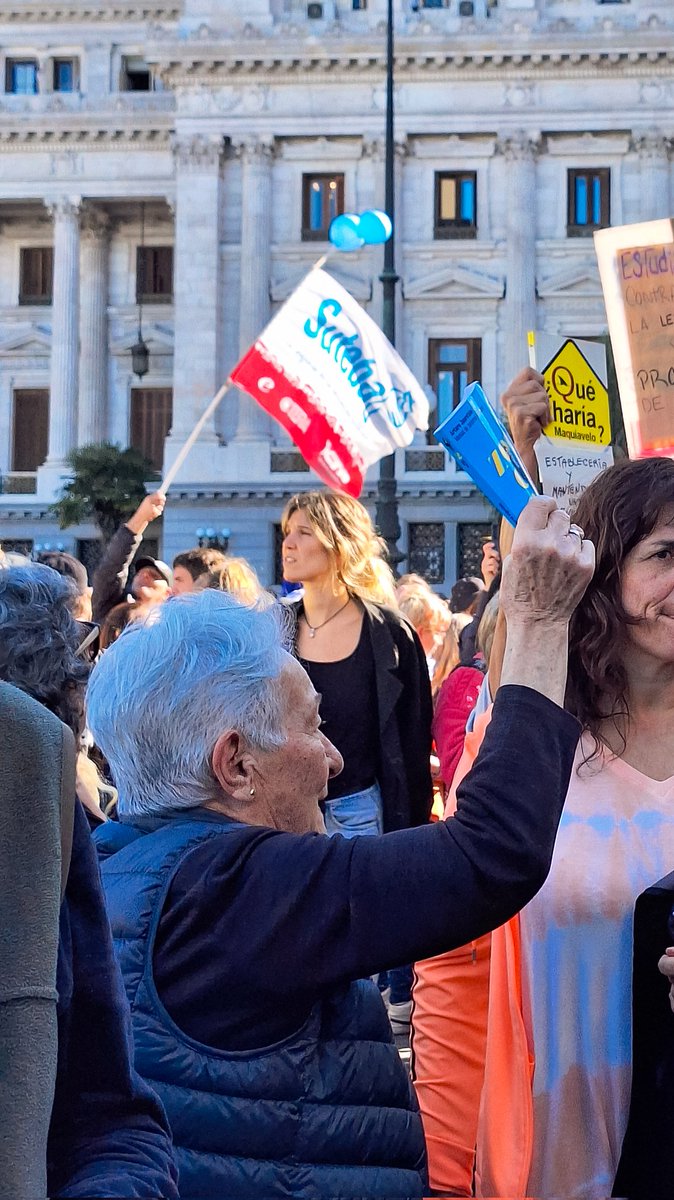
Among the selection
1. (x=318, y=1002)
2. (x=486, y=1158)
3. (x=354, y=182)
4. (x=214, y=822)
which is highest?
(x=354, y=182)

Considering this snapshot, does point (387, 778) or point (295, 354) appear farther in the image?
point (295, 354)

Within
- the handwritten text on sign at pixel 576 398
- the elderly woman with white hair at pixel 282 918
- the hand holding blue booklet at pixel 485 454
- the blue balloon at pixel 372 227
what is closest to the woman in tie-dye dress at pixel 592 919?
the hand holding blue booklet at pixel 485 454

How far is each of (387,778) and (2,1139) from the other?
3.60m

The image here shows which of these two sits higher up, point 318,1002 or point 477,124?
point 477,124

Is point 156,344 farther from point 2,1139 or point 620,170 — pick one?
point 2,1139

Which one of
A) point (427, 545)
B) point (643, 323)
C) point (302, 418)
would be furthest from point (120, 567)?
point (427, 545)

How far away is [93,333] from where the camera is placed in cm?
3853

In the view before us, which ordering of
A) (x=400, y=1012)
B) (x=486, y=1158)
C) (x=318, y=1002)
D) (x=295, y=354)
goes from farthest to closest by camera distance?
1. (x=295, y=354)
2. (x=400, y=1012)
3. (x=486, y=1158)
4. (x=318, y=1002)

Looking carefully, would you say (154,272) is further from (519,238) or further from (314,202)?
(519,238)

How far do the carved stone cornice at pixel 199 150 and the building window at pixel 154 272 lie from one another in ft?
15.5

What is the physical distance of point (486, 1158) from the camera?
2238 mm

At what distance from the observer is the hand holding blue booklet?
7.52 feet

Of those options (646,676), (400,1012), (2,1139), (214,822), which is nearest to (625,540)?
(646,676)

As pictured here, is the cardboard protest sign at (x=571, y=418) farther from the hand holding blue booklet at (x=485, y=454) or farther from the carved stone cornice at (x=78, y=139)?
the carved stone cornice at (x=78, y=139)
